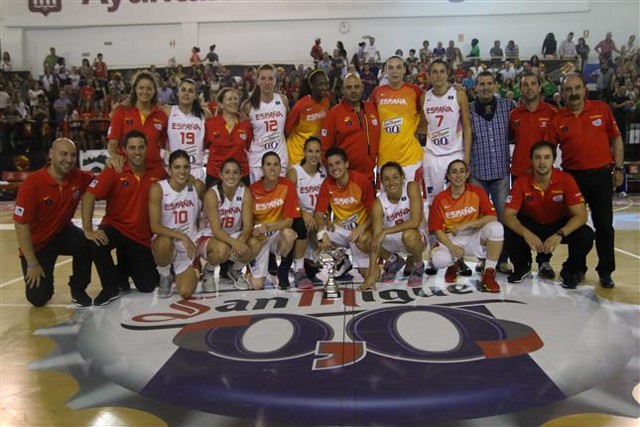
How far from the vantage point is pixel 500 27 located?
67.7 feet

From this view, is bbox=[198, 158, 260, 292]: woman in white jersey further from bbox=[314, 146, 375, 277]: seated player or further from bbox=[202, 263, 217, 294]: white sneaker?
bbox=[314, 146, 375, 277]: seated player

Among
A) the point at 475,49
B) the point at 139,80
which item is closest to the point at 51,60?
the point at 475,49

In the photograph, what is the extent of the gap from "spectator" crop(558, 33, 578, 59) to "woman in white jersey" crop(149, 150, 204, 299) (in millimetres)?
→ 18418

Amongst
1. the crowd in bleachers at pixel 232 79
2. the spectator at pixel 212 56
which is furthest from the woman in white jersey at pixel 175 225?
the spectator at pixel 212 56

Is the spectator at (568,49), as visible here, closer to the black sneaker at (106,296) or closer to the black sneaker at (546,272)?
the black sneaker at (546,272)

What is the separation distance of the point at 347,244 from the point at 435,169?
1.23m

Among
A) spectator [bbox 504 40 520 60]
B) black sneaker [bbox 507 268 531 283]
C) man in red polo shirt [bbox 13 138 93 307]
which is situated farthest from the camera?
spectator [bbox 504 40 520 60]

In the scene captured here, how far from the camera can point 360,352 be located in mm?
3314

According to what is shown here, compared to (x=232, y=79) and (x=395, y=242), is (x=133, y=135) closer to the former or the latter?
(x=395, y=242)

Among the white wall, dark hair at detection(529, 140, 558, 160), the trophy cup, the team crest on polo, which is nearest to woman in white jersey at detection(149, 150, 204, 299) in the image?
the team crest on polo

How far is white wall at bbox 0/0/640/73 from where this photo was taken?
20.4 meters

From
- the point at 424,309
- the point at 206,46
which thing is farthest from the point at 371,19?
the point at 424,309

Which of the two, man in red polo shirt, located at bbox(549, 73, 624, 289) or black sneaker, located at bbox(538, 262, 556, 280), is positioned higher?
man in red polo shirt, located at bbox(549, 73, 624, 289)

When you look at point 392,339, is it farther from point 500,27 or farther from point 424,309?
point 500,27
